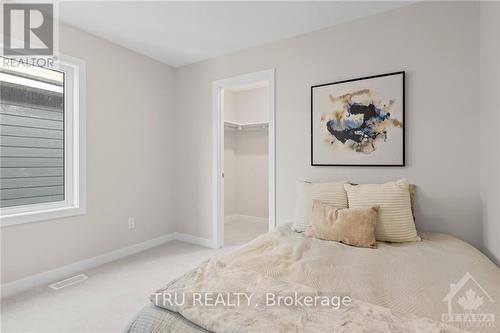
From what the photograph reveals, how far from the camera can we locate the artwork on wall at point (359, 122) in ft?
7.48

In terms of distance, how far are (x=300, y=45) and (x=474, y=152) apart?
185 centimetres

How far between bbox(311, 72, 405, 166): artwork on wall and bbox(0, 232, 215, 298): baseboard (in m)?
2.02

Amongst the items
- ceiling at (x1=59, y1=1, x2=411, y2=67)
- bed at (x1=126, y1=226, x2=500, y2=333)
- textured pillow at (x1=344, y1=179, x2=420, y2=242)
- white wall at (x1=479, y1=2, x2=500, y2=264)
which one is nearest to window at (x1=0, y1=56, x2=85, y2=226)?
ceiling at (x1=59, y1=1, x2=411, y2=67)

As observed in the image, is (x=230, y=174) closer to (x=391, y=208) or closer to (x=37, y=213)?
(x=37, y=213)

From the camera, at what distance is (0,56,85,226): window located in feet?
7.64

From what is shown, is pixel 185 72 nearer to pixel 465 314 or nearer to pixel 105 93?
pixel 105 93

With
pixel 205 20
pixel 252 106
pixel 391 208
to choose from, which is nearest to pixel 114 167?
pixel 205 20

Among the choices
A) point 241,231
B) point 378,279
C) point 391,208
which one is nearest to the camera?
point 378,279

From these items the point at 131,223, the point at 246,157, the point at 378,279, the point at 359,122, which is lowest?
the point at 131,223

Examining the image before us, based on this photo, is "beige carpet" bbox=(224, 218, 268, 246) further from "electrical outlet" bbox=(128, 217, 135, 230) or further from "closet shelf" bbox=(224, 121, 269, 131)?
"closet shelf" bbox=(224, 121, 269, 131)

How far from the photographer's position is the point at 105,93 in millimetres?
2930

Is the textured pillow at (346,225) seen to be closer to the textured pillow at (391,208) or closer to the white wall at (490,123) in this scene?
the textured pillow at (391,208)

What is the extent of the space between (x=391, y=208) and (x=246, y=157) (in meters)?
3.22

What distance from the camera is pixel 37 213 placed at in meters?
2.40
